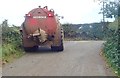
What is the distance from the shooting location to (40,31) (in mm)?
21109

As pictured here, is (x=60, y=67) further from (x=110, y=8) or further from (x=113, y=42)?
(x=110, y=8)

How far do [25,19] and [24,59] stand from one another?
4.35 m

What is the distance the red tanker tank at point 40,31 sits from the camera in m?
21.2

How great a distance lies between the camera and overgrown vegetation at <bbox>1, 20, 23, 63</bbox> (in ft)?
→ 59.9

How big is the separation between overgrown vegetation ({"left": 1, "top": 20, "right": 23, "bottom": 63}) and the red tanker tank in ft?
2.42

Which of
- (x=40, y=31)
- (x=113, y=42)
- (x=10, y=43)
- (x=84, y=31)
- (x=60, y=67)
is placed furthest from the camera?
(x=84, y=31)

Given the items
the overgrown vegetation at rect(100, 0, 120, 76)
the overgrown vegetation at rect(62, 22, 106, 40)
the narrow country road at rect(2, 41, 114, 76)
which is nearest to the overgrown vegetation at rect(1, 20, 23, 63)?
the narrow country road at rect(2, 41, 114, 76)

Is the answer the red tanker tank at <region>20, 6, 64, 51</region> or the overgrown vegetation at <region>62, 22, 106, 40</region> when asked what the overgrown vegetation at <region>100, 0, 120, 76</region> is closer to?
the red tanker tank at <region>20, 6, 64, 51</region>

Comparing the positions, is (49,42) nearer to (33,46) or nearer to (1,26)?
(33,46)

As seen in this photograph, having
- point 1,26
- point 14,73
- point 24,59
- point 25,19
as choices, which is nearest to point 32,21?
point 25,19

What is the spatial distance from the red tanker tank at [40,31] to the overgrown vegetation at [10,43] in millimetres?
739

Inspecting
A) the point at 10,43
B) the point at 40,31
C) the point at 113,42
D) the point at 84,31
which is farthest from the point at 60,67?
the point at 84,31

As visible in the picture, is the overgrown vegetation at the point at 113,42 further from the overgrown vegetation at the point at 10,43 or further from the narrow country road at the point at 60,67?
the overgrown vegetation at the point at 10,43

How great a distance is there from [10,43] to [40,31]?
1797mm
